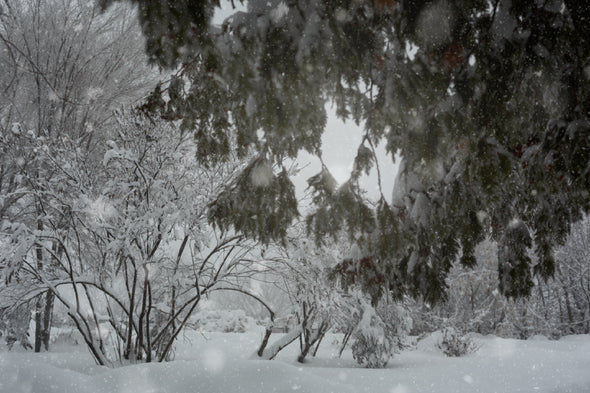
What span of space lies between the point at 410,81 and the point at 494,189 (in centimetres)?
94

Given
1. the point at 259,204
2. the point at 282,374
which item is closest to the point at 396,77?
the point at 259,204

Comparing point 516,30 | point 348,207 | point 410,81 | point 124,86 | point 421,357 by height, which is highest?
point 124,86

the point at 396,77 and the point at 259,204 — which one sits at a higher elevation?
the point at 396,77

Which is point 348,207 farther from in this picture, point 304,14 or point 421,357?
point 421,357

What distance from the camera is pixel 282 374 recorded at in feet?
12.6

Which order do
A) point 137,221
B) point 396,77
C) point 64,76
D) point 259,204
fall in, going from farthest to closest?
point 64,76 < point 137,221 < point 259,204 < point 396,77

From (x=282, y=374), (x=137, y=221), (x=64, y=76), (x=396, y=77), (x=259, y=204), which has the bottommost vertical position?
(x=282, y=374)

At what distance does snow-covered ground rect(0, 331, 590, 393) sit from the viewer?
335cm

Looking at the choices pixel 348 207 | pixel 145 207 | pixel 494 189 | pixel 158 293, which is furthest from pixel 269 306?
pixel 494 189

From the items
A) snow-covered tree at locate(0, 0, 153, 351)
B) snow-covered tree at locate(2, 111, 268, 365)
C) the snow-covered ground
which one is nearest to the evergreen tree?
the snow-covered ground

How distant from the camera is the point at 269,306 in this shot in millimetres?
6988

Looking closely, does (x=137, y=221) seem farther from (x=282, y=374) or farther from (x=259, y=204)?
Result: (x=259, y=204)

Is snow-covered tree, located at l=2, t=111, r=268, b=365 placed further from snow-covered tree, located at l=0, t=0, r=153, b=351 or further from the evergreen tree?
the evergreen tree

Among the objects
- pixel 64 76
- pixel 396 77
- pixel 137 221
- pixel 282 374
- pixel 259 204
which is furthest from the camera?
pixel 64 76
